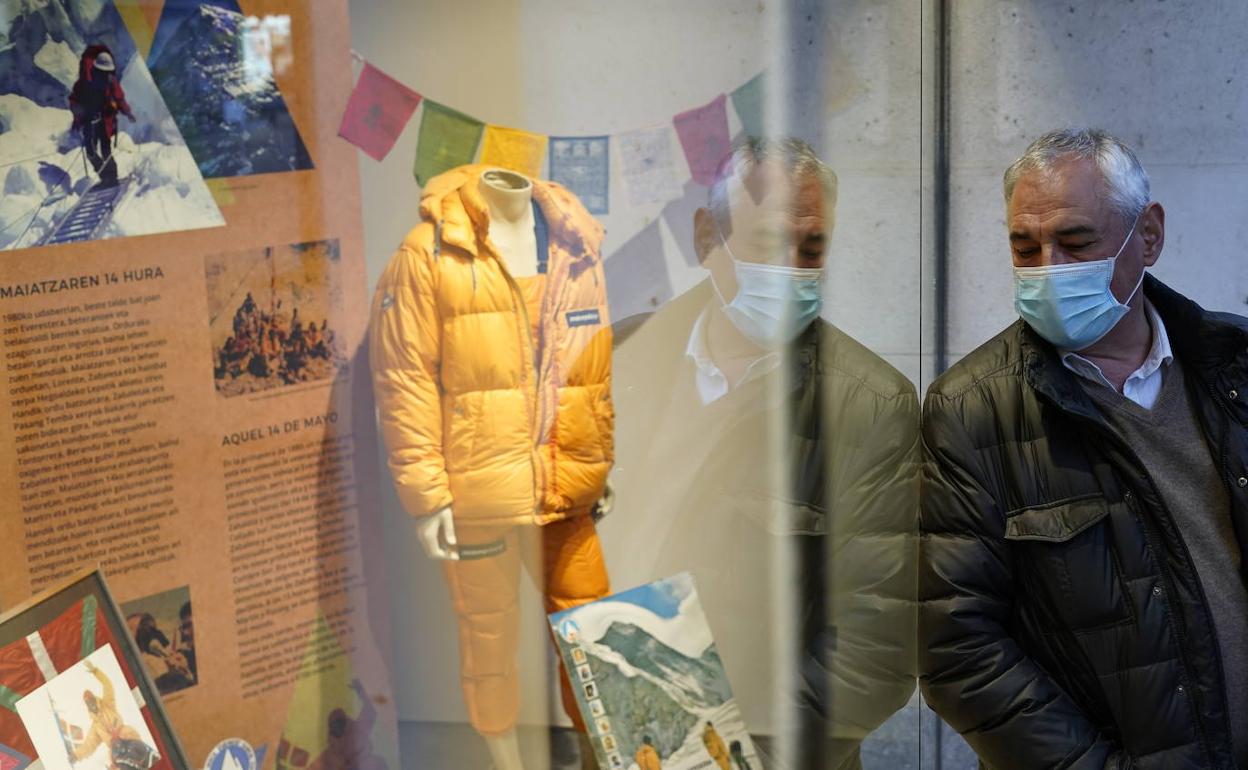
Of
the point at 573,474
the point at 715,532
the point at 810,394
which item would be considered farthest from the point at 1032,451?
the point at 573,474

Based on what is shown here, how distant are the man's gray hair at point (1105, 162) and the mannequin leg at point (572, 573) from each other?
105 cm

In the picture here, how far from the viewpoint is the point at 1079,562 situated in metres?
2.34

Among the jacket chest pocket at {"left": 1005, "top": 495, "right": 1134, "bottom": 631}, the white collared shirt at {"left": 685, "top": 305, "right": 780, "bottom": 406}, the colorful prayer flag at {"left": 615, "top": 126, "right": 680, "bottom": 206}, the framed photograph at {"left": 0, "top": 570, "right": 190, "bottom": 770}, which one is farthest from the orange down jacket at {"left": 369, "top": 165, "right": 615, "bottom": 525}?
the jacket chest pocket at {"left": 1005, "top": 495, "right": 1134, "bottom": 631}

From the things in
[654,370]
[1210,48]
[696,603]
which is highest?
[1210,48]

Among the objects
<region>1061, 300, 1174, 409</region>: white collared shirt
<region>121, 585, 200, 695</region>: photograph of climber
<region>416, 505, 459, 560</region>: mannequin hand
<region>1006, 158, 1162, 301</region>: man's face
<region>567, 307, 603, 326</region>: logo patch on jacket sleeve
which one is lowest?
<region>121, 585, 200, 695</region>: photograph of climber

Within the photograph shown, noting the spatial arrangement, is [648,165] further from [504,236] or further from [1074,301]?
[1074,301]

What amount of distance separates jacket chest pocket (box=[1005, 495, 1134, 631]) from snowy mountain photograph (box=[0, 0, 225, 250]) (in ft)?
5.13

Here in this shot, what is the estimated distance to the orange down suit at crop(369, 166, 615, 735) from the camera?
6.58 feet

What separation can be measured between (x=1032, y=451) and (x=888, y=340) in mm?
440

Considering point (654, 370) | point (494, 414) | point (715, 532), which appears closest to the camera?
point (494, 414)

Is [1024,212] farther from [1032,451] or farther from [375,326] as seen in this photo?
[375,326]

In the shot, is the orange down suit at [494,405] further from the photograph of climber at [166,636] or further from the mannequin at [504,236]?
the photograph of climber at [166,636]

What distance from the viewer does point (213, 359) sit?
1948 mm

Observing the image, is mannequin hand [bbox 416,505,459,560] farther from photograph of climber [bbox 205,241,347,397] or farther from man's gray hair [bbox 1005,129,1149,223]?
man's gray hair [bbox 1005,129,1149,223]
